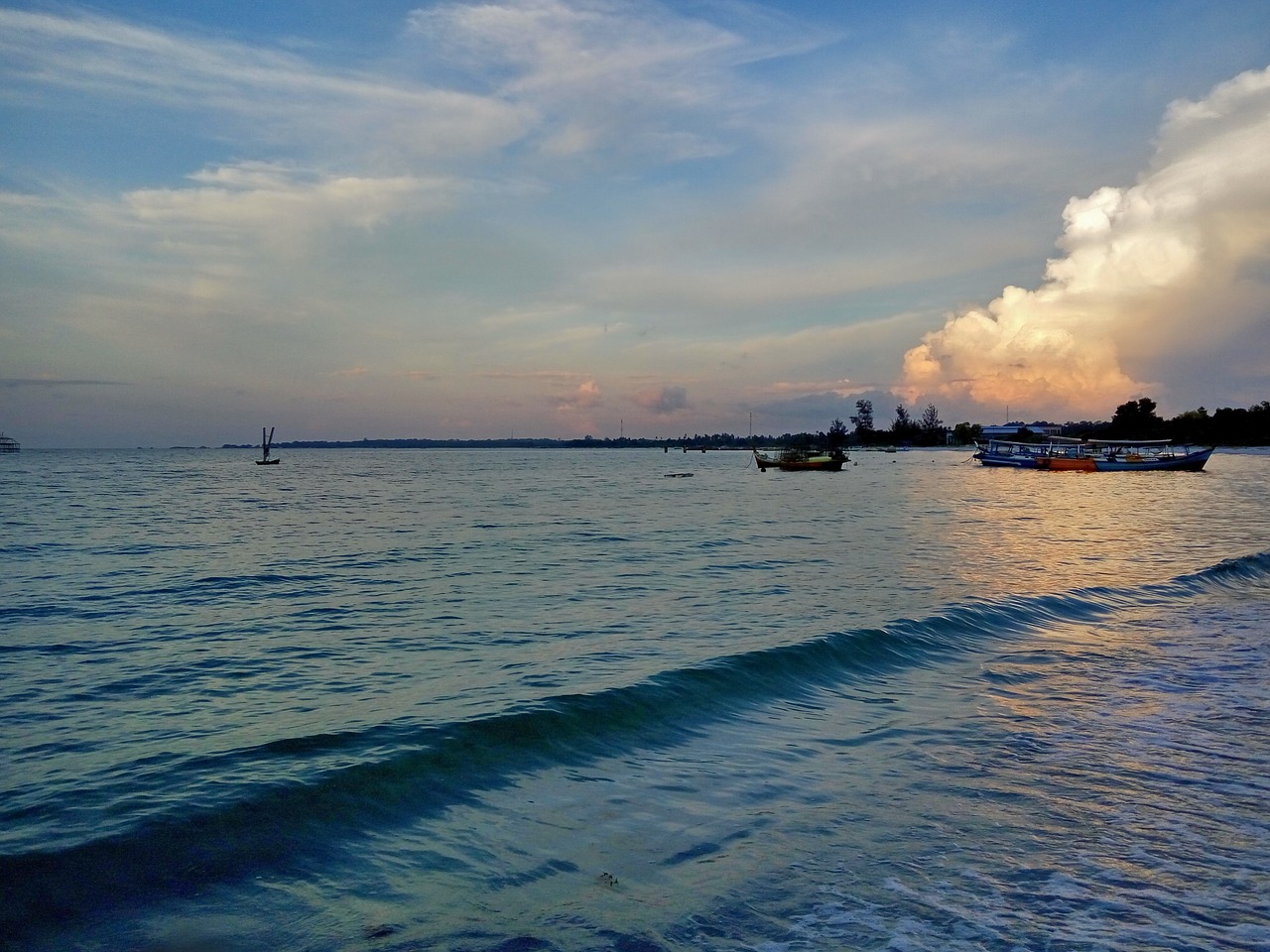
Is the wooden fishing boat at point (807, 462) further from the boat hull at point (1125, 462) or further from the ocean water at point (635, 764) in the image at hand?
the ocean water at point (635, 764)

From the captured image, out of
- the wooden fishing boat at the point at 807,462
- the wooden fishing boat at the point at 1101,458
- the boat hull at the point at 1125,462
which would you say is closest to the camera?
the boat hull at the point at 1125,462

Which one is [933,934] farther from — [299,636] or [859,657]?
[299,636]

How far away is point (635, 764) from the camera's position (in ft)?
28.4

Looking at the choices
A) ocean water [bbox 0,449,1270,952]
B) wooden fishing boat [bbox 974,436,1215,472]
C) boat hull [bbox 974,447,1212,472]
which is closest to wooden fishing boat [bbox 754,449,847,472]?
wooden fishing boat [bbox 974,436,1215,472]

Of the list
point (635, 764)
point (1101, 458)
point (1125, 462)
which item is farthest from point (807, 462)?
point (635, 764)

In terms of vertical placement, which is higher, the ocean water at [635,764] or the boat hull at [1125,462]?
the boat hull at [1125,462]

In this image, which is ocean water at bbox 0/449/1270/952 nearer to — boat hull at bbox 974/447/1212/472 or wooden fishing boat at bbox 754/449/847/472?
boat hull at bbox 974/447/1212/472

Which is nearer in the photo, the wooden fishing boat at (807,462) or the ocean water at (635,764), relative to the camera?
the ocean water at (635,764)

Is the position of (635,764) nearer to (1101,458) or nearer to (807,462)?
(807,462)

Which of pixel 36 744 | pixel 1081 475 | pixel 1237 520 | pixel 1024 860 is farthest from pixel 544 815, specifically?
pixel 1081 475

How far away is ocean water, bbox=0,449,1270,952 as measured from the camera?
211 inches

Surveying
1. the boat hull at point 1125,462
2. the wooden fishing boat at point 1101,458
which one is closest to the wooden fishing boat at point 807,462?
the wooden fishing boat at point 1101,458

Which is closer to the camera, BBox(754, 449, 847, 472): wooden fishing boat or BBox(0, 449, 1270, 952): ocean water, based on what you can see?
BBox(0, 449, 1270, 952): ocean water

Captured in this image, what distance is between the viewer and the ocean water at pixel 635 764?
17.6ft
